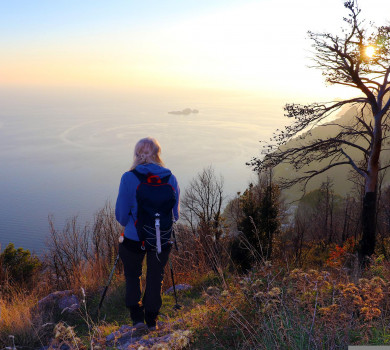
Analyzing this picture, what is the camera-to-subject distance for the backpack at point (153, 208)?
393 cm

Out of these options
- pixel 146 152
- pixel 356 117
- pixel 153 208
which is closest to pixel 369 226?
pixel 356 117

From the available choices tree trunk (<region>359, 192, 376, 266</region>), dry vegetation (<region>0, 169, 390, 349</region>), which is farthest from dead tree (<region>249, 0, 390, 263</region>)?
dry vegetation (<region>0, 169, 390, 349</region>)

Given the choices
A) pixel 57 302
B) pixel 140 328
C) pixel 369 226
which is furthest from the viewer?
pixel 369 226

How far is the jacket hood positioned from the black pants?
31.5 inches

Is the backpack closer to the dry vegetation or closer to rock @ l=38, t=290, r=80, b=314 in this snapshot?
the dry vegetation

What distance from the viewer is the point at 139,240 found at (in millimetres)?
3998

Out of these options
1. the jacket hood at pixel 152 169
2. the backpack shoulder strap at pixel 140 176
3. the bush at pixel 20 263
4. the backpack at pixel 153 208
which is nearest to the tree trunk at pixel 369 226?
the backpack at pixel 153 208

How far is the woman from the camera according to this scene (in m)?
3.93

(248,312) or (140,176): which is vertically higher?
(140,176)

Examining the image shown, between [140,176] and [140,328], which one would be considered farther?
[140,328]

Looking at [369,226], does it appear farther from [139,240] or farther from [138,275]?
[139,240]

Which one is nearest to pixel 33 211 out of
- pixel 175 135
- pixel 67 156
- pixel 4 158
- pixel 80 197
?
pixel 80 197

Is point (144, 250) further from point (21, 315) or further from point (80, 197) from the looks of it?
point (80, 197)

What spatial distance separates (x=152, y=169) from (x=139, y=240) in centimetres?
79
